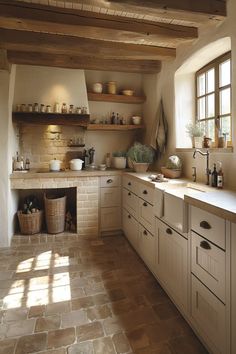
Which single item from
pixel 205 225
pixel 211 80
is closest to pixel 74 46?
pixel 211 80

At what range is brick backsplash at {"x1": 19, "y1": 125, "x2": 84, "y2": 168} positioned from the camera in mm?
3613

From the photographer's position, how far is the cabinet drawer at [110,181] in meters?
3.25

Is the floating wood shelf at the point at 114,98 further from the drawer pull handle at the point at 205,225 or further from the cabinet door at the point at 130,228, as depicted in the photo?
the drawer pull handle at the point at 205,225

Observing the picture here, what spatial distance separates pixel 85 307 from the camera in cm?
176

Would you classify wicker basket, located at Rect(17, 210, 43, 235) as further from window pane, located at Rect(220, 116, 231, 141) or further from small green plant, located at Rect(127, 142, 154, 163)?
window pane, located at Rect(220, 116, 231, 141)

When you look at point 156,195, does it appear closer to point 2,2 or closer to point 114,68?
point 2,2

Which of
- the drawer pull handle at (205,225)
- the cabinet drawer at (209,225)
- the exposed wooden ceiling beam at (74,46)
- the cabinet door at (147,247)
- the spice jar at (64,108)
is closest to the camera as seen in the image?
the cabinet drawer at (209,225)

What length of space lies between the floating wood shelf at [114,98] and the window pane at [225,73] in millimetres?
1645

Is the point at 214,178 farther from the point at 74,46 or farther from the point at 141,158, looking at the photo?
the point at 74,46

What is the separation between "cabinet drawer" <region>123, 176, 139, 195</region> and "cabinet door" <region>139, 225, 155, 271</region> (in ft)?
1.48

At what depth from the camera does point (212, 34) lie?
82.2 inches

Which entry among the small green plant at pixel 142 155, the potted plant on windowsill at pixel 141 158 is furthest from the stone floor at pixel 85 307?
the small green plant at pixel 142 155

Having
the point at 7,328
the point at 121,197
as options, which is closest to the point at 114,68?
the point at 121,197

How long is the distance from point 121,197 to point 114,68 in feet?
6.28
